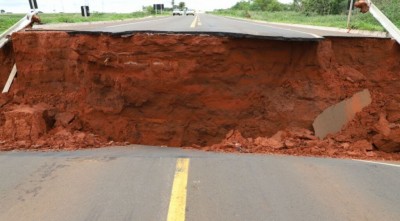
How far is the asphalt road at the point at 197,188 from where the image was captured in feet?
12.3

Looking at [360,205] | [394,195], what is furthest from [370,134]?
[360,205]

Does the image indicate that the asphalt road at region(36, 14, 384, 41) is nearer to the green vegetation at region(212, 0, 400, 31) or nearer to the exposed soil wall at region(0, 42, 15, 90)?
the exposed soil wall at region(0, 42, 15, 90)

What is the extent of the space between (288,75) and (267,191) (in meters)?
4.25

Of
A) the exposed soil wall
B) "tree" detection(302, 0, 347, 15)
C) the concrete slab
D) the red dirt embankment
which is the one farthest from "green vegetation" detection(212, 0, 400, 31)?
the exposed soil wall

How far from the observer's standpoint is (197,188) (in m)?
4.29

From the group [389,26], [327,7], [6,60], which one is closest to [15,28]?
[6,60]

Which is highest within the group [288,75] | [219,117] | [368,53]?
[368,53]

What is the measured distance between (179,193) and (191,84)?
4100mm

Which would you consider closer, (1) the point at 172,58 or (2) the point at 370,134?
(2) the point at 370,134

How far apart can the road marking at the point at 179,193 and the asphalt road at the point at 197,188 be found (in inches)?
0.9

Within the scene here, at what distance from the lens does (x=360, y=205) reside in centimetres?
396

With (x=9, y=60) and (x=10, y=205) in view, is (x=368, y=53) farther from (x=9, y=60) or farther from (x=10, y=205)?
(x=9, y=60)

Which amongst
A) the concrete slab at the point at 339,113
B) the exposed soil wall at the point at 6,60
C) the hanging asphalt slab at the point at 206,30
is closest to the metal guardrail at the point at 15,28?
the exposed soil wall at the point at 6,60

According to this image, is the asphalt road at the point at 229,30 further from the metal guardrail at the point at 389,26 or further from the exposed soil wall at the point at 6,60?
the exposed soil wall at the point at 6,60
